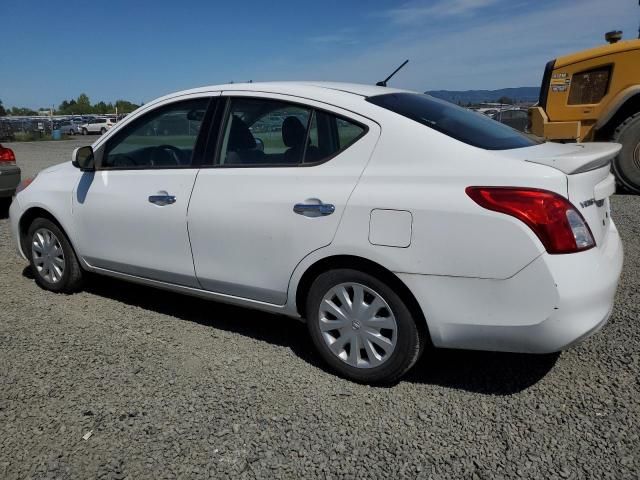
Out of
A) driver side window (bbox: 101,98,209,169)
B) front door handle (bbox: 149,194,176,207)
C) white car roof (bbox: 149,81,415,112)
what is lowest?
front door handle (bbox: 149,194,176,207)

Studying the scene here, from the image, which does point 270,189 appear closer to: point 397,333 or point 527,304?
point 397,333

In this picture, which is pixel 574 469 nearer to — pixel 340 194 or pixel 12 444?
pixel 340 194

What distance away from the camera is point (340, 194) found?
2957 millimetres

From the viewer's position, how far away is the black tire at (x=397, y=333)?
288 centimetres

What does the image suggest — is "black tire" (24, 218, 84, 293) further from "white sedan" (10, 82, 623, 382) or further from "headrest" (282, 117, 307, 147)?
"headrest" (282, 117, 307, 147)

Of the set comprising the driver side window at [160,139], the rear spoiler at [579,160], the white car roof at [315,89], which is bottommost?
the rear spoiler at [579,160]

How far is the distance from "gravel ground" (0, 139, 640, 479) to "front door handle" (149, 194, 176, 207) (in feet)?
3.05

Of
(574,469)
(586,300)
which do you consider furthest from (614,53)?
(574,469)

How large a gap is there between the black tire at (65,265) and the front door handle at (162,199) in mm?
1196

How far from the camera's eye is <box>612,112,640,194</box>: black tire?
8.12 metres

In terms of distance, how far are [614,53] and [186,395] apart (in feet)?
26.8

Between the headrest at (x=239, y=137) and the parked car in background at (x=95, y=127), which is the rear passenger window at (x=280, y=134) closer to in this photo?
the headrest at (x=239, y=137)

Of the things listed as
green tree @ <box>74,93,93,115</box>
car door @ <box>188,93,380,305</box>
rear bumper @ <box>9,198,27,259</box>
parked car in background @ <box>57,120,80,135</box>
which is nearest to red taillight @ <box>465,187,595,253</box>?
car door @ <box>188,93,380,305</box>

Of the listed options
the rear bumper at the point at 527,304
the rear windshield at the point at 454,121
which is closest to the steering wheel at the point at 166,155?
the rear windshield at the point at 454,121
